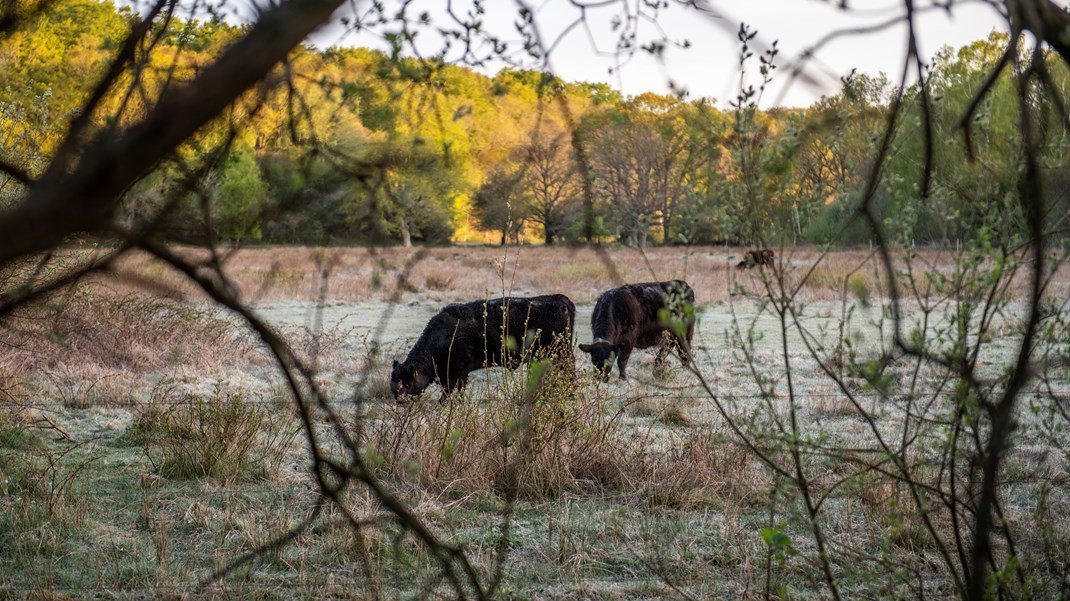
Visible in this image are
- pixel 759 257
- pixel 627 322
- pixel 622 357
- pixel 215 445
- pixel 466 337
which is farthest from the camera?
pixel 627 322

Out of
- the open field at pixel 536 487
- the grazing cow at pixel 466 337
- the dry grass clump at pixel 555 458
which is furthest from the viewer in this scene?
the grazing cow at pixel 466 337

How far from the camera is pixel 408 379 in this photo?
26.0ft

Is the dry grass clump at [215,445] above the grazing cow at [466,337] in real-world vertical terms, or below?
below

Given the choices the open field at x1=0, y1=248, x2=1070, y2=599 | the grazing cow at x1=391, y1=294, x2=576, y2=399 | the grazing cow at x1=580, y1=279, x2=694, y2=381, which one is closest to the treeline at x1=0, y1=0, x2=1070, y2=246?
the open field at x1=0, y1=248, x2=1070, y2=599

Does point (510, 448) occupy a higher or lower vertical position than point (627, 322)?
lower

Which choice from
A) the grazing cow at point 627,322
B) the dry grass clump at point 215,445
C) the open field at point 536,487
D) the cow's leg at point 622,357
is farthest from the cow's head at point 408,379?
the cow's leg at point 622,357

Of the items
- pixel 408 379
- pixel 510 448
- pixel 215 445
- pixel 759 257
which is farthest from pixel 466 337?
pixel 759 257

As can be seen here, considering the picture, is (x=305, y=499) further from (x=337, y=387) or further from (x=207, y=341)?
(x=207, y=341)

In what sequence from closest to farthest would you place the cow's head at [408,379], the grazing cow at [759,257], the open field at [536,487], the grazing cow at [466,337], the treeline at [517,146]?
1. the treeline at [517,146]
2. the grazing cow at [759,257]
3. the open field at [536,487]
4. the cow's head at [408,379]
5. the grazing cow at [466,337]

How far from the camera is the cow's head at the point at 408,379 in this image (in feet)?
25.0

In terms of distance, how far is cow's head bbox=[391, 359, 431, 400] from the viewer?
7.62 meters

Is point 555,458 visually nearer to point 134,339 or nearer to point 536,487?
point 536,487

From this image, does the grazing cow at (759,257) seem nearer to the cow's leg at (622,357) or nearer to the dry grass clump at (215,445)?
the dry grass clump at (215,445)

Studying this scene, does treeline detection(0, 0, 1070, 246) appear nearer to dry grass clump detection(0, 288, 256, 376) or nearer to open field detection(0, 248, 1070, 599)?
open field detection(0, 248, 1070, 599)
